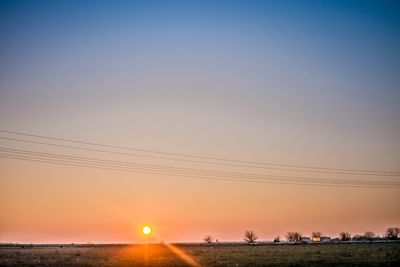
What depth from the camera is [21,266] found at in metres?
45.0

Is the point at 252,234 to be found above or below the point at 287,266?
above

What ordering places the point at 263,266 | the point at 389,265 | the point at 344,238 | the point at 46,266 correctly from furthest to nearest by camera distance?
the point at 344,238 → the point at 46,266 → the point at 263,266 → the point at 389,265

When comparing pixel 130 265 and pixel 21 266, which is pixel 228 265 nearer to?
pixel 130 265

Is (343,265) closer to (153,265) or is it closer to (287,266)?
(287,266)

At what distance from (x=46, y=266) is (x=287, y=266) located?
1053 inches

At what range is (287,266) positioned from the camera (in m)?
41.0

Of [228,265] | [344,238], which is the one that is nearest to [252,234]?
[344,238]

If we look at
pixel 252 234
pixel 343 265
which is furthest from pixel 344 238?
pixel 343 265

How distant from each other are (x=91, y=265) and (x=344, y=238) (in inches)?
6805

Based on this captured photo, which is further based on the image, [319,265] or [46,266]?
[46,266]

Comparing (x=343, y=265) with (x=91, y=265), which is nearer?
(x=343, y=265)

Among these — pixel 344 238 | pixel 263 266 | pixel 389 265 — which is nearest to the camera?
pixel 389 265

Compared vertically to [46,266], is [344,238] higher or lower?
higher

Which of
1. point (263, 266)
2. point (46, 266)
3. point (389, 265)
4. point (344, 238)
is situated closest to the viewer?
point (389, 265)
